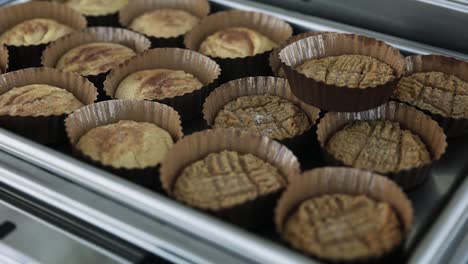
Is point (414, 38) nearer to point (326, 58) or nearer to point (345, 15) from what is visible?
point (345, 15)

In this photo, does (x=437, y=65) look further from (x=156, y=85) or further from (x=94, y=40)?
(x=94, y=40)

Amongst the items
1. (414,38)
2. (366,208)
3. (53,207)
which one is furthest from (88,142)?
(414,38)

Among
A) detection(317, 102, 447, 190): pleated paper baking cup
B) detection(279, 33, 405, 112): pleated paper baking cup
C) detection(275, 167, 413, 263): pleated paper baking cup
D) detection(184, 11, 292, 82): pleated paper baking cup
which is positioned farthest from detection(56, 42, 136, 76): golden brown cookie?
detection(275, 167, 413, 263): pleated paper baking cup

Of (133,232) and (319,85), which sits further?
(319,85)

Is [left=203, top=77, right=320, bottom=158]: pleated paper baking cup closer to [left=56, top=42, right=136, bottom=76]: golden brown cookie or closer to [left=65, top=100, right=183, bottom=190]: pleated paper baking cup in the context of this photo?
[left=65, top=100, right=183, bottom=190]: pleated paper baking cup

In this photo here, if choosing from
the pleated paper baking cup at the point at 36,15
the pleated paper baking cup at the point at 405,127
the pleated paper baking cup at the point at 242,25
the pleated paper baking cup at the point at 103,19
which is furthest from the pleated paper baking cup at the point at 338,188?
the pleated paper baking cup at the point at 103,19

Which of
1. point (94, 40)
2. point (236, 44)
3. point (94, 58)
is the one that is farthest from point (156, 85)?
point (94, 40)

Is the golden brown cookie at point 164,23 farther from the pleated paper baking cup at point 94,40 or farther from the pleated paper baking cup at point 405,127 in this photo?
the pleated paper baking cup at point 405,127
